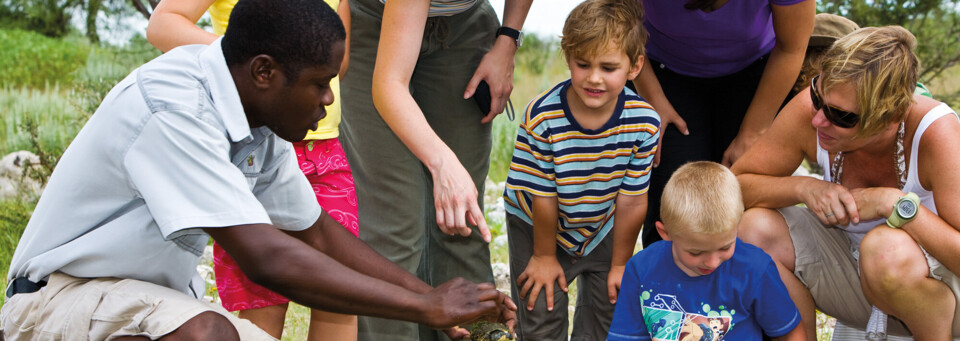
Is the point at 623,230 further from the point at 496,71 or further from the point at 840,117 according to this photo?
the point at 840,117

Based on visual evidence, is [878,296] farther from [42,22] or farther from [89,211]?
[42,22]

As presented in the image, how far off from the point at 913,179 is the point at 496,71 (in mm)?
1508

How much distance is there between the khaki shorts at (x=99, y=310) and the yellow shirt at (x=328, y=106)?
1.02 meters

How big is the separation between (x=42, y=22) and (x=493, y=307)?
39.3 feet

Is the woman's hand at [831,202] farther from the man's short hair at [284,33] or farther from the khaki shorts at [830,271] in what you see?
the man's short hair at [284,33]

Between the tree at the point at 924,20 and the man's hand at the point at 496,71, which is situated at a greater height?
the man's hand at the point at 496,71

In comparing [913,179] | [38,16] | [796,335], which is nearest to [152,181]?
[796,335]

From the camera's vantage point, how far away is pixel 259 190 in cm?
283

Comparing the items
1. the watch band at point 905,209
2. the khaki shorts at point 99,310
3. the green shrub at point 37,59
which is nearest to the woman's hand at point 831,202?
the watch band at point 905,209

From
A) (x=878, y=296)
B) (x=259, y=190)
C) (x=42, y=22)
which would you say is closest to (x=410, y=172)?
(x=259, y=190)

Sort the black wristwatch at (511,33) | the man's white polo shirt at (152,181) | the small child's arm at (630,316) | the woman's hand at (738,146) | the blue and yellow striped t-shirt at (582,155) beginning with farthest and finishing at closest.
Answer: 1. the woman's hand at (738,146)
2. the black wristwatch at (511,33)
3. the blue and yellow striped t-shirt at (582,155)
4. the small child's arm at (630,316)
5. the man's white polo shirt at (152,181)

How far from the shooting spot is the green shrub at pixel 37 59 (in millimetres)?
10164

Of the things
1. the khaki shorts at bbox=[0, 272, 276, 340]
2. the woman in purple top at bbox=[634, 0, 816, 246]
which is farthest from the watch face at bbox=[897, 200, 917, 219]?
the khaki shorts at bbox=[0, 272, 276, 340]

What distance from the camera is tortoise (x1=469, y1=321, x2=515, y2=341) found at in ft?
11.3
